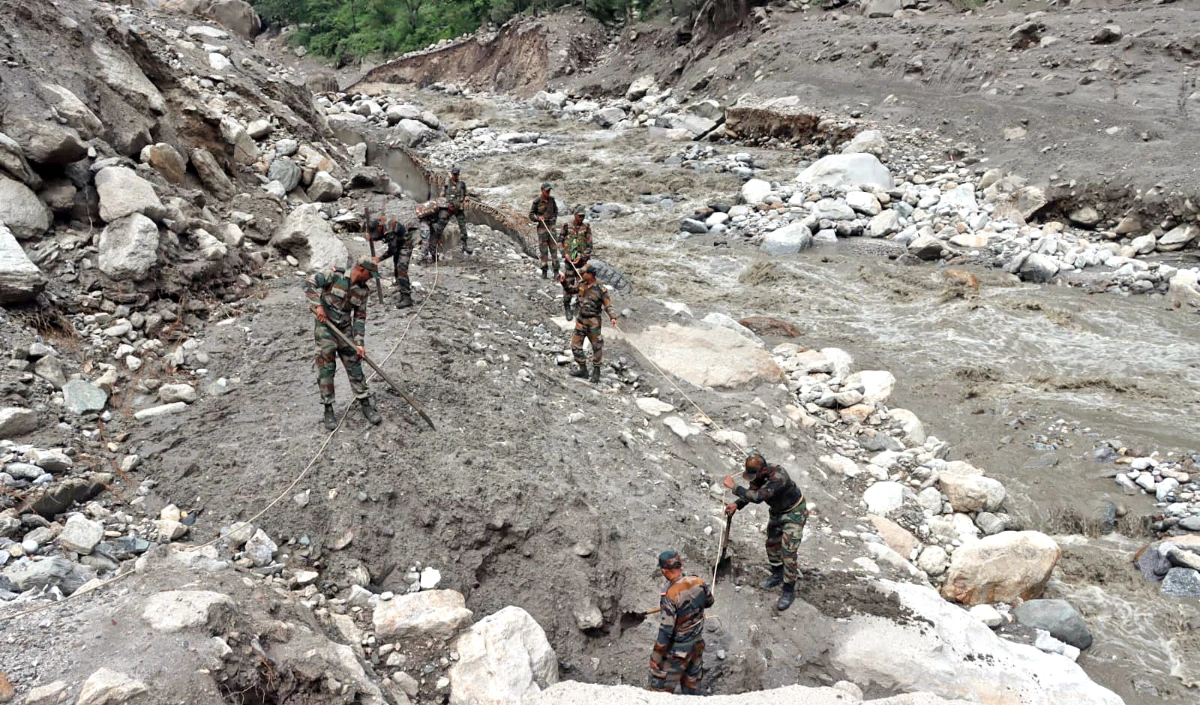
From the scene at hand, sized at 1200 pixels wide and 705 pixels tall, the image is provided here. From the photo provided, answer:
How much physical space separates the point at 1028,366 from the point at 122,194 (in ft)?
37.1

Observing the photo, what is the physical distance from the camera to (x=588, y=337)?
824 cm

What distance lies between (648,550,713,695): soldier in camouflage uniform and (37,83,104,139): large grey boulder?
8166 millimetres

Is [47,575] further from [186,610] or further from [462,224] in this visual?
[462,224]

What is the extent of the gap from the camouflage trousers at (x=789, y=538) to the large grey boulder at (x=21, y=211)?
7333 millimetres

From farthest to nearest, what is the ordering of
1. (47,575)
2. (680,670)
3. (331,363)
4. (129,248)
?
(129,248) < (331,363) < (680,670) < (47,575)

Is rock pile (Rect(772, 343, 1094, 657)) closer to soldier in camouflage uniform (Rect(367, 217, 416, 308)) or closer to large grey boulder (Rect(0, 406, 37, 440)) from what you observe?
soldier in camouflage uniform (Rect(367, 217, 416, 308))

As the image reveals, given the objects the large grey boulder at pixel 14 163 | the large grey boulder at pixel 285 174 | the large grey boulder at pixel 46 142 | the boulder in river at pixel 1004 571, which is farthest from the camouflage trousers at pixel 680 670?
the large grey boulder at pixel 285 174

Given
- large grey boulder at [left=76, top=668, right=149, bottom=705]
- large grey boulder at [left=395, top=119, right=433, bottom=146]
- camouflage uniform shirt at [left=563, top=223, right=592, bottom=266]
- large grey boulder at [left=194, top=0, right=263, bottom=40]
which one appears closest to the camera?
large grey boulder at [left=76, top=668, right=149, bottom=705]

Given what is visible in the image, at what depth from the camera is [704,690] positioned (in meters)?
4.91

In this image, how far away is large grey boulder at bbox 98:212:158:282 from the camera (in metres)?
7.17

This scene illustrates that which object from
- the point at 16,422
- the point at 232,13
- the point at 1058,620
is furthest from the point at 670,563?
the point at 232,13

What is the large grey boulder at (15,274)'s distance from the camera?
6.14m

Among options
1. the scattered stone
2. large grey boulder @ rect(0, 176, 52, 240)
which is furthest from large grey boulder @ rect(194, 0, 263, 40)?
the scattered stone

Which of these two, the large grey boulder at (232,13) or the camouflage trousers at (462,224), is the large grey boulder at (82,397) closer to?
the camouflage trousers at (462,224)
